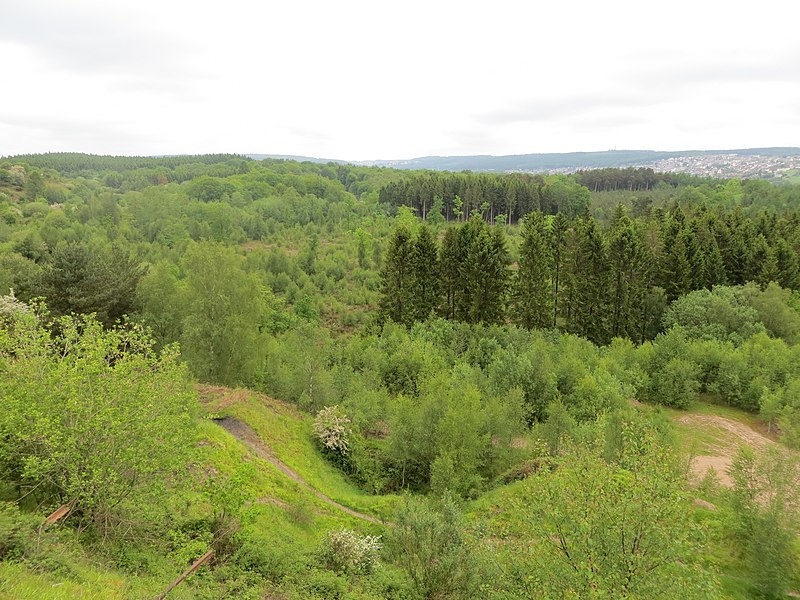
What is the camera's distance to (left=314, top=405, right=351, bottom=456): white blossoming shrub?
77.4 ft

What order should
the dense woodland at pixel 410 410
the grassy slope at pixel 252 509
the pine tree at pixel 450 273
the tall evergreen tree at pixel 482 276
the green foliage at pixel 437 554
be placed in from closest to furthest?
the grassy slope at pixel 252 509, the dense woodland at pixel 410 410, the green foliage at pixel 437 554, the tall evergreen tree at pixel 482 276, the pine tree at pixel 450 273

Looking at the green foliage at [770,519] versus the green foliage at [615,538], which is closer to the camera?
the green foliage at [615,538]

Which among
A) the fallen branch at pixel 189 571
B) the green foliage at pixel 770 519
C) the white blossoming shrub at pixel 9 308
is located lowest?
the green foliage at pixel 770 519

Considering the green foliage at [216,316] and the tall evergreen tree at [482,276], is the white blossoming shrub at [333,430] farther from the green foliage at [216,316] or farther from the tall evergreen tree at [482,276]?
the tall evergreen tree at [482,276]

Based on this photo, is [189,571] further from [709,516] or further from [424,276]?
[424,276]

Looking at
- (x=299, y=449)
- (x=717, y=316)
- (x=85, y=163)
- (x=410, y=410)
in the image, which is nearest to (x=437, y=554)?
(x=410, y=410)

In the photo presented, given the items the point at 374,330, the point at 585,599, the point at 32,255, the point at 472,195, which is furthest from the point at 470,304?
the point at 472,195

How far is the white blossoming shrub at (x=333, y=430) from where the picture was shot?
23.6 meters

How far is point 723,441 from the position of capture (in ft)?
89.9

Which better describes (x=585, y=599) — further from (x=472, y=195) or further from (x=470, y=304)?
(x=472, y=195)

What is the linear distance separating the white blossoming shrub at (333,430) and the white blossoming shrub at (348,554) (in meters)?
9.78

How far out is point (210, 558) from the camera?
11.8 metres

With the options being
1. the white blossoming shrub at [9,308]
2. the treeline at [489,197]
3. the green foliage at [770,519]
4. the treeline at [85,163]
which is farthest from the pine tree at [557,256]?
the treeline at [85,163]

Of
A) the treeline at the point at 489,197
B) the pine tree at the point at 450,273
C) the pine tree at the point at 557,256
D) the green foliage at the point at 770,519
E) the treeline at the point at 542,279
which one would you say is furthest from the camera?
the treeline at the point at 489,197
